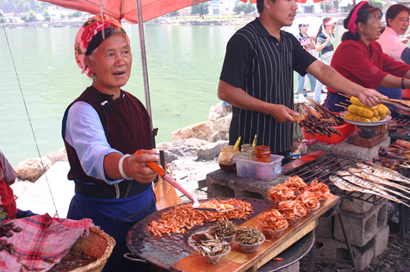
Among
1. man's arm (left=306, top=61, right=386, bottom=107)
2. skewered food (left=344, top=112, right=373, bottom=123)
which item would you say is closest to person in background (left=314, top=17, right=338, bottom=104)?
skewered food (left=344, top=112, right=373, bottom=123)

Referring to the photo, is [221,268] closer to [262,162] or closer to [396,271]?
[262,162]

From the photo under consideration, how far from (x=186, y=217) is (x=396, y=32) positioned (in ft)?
15.4

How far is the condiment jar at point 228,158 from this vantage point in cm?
278

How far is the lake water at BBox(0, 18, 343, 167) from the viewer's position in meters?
13.7

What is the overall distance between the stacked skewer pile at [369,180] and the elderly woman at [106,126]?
1515 millimetres

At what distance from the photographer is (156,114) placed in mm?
18062

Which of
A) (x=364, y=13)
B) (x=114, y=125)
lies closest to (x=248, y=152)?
(x=114, y=125)

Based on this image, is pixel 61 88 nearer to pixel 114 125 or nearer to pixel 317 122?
pixel 317 122

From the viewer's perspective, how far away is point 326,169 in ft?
9.89

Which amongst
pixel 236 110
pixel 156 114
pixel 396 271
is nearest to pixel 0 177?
pixel 236 110

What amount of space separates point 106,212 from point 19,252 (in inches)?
18.9

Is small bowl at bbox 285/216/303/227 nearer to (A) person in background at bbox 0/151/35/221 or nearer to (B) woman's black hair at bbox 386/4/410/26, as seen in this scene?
(A) person in background at bbox 0/151/35/221

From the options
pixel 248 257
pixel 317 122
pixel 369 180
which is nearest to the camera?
pixel 248 257

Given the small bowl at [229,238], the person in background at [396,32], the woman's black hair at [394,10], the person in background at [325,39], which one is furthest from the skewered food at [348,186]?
the person in background at [325,39]
